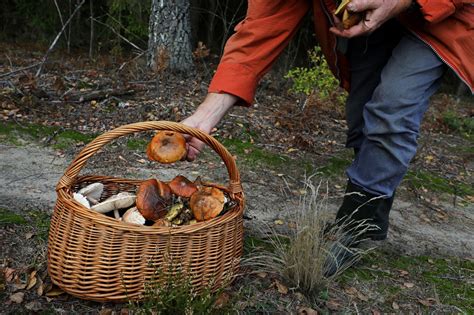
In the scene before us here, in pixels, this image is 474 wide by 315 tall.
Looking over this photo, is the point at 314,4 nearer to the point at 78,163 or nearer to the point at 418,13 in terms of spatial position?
the point at 418,13

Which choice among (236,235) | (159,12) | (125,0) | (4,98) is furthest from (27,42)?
(236,235)

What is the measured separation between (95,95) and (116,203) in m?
3.10

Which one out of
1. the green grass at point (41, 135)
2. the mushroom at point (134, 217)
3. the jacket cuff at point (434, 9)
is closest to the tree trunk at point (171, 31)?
the green grass at point (41, 135)

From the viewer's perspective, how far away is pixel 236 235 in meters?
2.35

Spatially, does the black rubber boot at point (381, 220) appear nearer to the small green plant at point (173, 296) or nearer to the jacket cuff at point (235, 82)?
the jacket cuff at point (235, 82)

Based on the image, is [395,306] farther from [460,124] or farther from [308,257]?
[460,124]

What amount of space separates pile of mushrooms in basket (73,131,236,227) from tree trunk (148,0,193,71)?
361 centimetres

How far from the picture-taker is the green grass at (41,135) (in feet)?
13.6

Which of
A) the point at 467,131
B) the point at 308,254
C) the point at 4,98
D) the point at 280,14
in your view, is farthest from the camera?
the point at 467,131

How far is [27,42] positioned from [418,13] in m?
7.72

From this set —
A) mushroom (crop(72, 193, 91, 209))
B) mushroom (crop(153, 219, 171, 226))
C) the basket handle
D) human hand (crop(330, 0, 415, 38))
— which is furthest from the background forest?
human hand (crop(330, 0, 415, 38))

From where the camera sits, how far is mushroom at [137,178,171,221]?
224cm

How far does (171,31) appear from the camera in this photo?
5891mm

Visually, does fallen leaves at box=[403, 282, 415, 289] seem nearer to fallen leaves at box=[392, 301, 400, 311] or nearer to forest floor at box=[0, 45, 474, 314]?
forest floor at box=[0, 45, 474, 314]
